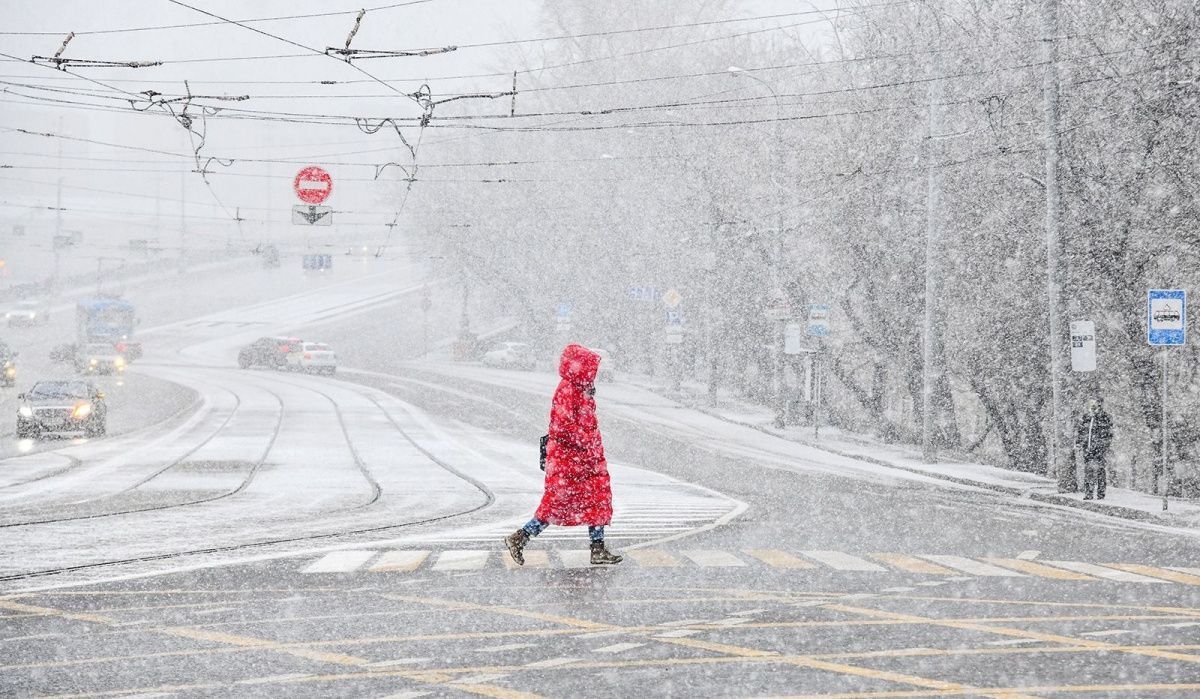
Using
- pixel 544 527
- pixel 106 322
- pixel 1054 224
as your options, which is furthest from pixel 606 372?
pixel 544 527

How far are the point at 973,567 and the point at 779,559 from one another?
68.3 inches

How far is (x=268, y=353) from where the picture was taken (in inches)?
2576

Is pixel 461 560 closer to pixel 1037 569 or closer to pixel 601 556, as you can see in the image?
pixel 601 556

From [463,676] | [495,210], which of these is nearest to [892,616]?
[463,676]

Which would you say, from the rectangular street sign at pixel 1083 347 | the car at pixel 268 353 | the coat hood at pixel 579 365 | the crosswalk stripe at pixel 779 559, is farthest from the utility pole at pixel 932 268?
the car at pixel 268 353

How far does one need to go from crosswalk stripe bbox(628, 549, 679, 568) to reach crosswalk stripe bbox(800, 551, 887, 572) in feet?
4.48

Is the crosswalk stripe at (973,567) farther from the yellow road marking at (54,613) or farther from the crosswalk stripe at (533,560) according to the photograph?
the yellow road marking at (54,613)

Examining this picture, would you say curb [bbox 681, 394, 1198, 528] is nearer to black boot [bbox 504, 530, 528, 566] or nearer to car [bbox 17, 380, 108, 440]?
black boot [bbox 504, 530, 528, 566]

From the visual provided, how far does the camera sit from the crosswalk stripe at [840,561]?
478 inches

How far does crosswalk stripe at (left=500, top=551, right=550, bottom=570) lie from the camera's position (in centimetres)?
1208

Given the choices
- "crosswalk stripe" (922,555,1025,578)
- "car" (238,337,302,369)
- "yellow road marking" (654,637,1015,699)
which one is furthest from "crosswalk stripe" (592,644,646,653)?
"car" (238,337,302,369)

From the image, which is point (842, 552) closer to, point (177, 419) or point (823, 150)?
point (823, 150)

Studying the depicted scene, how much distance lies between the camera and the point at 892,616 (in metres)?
9.27

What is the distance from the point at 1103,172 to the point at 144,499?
1868 centimetres
